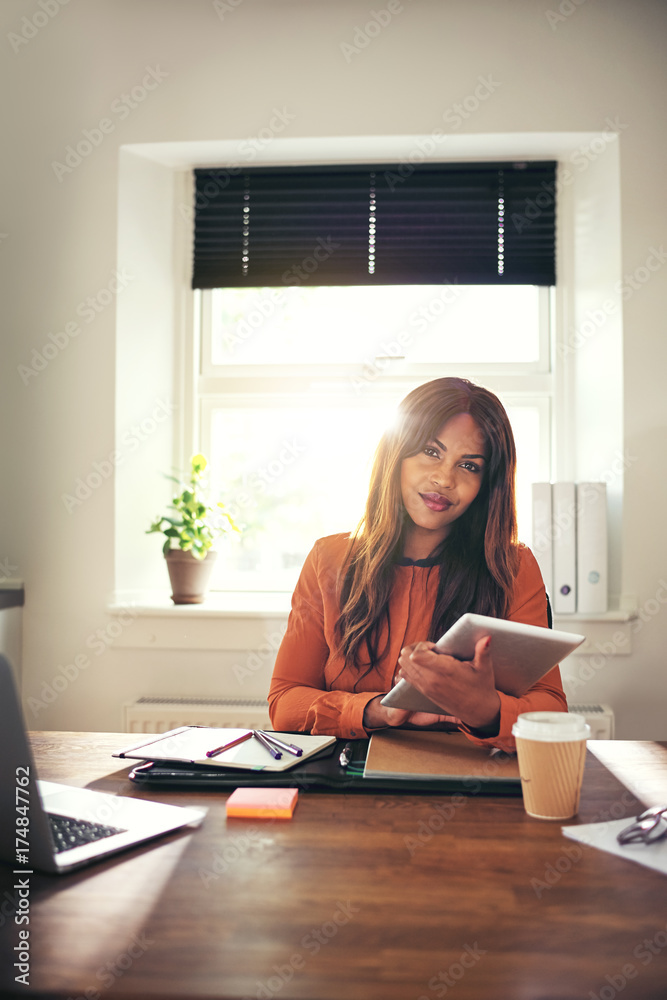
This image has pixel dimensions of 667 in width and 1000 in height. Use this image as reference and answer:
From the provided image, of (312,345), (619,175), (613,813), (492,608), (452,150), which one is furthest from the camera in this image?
(312,345)

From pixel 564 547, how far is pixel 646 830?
152 centimetres

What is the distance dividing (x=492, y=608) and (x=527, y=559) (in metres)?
0.15

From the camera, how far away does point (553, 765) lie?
0.90m

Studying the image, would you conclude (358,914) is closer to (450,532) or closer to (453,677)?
(453,677)

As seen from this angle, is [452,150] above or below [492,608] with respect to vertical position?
above

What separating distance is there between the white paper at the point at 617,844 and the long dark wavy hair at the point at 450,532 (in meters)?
0.64

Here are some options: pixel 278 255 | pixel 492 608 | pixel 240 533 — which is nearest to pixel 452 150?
pixel 278 255

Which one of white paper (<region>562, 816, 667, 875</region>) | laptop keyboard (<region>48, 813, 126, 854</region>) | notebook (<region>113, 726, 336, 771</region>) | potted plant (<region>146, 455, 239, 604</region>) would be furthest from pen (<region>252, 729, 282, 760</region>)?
potted plant (<region>146, 455, 239, 604</region>)

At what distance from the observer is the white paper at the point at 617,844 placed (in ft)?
2.57

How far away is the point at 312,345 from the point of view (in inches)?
108

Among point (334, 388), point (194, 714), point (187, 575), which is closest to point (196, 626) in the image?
point (187, 575)

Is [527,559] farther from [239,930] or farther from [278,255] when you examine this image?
[278,255]

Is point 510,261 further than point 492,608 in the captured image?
Yes

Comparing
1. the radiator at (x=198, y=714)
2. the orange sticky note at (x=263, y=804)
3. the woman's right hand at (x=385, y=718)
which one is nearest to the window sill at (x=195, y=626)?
the radiator at (x=198, y=714)
